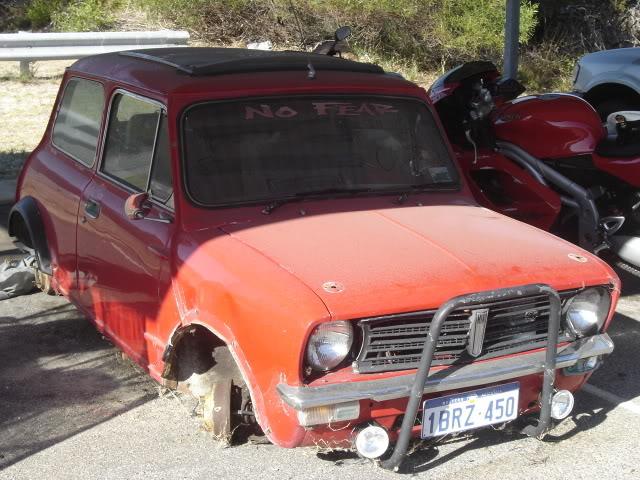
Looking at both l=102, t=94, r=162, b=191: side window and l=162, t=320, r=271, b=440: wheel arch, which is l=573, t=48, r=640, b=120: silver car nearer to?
l=102, t=94, r=162, b=191: side window

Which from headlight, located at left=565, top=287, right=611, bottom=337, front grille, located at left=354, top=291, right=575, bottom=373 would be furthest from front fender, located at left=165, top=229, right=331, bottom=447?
headlight, located at left=565, top=287, right=611, bottom=337

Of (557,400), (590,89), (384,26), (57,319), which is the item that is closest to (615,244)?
(557,400)

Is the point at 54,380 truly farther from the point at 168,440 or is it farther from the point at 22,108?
the point at 22,108

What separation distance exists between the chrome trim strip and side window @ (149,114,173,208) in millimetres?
1330

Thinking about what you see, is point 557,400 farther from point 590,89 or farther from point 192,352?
point 590,89

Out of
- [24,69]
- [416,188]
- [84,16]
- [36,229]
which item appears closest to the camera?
[416,188]

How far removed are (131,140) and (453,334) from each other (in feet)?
6.89

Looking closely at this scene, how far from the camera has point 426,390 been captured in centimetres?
367

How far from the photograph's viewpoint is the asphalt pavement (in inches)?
163

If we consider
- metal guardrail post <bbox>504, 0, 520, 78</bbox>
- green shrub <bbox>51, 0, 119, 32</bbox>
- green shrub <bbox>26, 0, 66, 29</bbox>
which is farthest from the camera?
green shrub <bbox>26, 0, 66, 29</bbox>

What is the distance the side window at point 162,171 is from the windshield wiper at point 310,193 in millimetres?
468

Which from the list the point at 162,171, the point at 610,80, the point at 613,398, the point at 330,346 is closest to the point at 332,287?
the point at 330,346

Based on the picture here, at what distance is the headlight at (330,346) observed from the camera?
11.7 ft

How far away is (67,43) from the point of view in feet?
41.4
